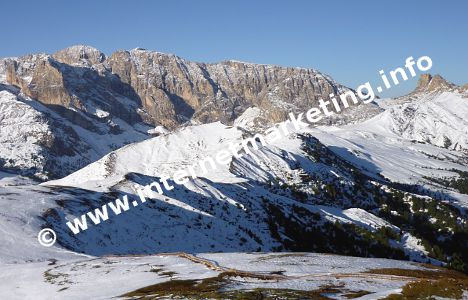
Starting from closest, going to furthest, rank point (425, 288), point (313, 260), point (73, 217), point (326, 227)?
point (425, 288)
point (313, 260)
point (73, 217)
point (326, 227)

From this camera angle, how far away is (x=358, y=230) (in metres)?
167

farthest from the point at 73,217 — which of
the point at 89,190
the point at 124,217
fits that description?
the point at 89,190

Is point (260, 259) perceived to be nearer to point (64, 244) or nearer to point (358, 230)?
point (64, 244)

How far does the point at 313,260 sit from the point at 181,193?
72404 mm

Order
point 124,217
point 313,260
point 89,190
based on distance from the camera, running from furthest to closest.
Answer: point 89,190, point 124,217, point 313,260

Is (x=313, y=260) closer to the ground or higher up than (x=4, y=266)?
closer to the ground

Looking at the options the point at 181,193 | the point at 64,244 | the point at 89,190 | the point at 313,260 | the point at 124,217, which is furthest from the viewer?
the point at 181,193

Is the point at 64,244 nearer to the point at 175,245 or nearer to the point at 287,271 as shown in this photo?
the point at 175,245

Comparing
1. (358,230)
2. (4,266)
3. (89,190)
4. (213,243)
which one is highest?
(89,190)

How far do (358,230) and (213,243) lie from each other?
7843 cm

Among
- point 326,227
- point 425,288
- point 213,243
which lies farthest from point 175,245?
point 326,227

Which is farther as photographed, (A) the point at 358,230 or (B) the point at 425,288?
(A) the point at 358,230

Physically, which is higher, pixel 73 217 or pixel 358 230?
pixel 73 217

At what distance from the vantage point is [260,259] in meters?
60.1
